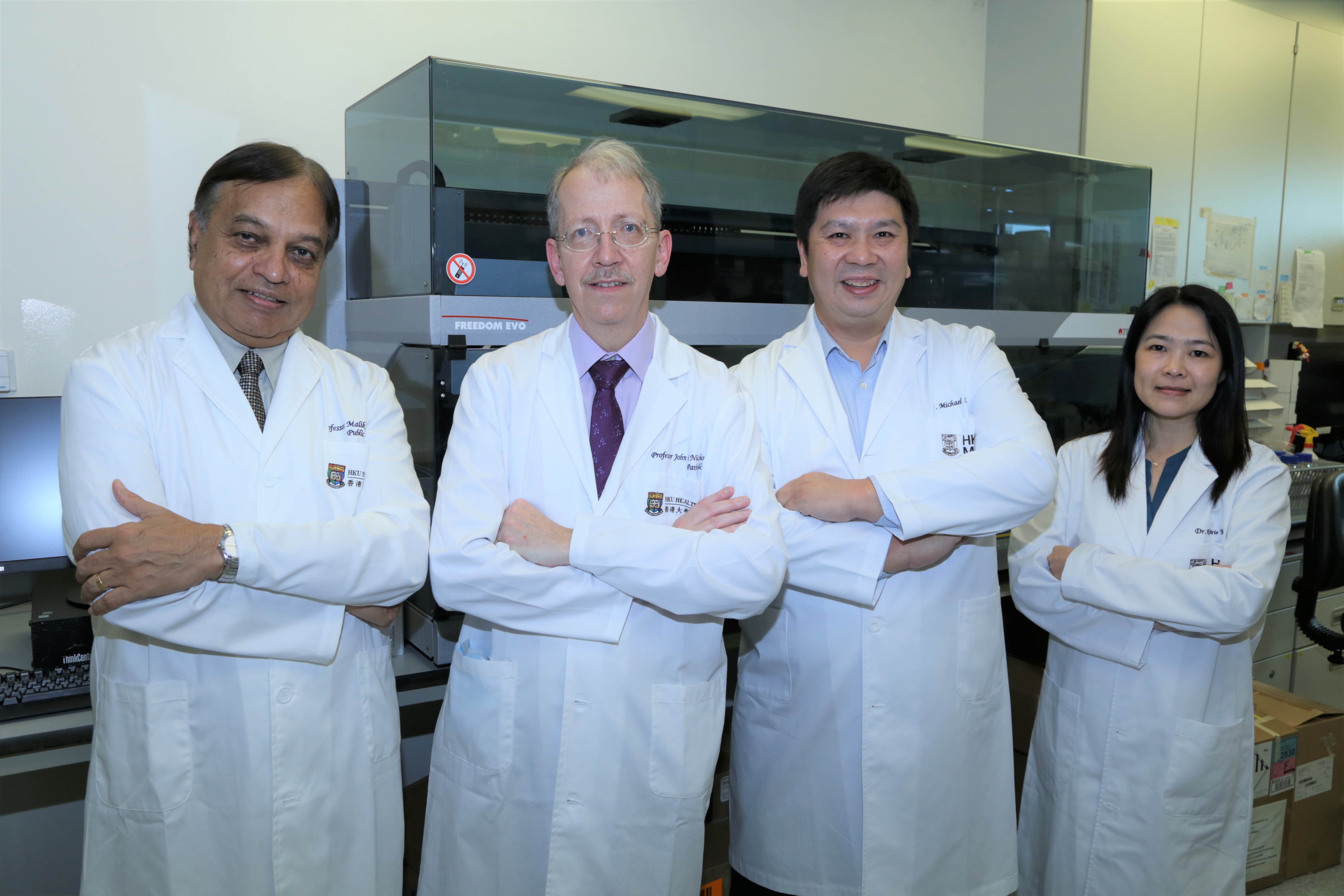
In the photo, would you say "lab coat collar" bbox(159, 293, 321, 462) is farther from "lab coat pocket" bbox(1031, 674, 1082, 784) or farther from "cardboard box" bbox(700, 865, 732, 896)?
"lab coat pocket" bbox(1031, 674, 1082, 784)

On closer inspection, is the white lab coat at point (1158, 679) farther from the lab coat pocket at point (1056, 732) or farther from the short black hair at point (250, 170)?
the short black hair at point (250, 170)

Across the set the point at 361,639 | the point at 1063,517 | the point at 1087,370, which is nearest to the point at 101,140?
the point at 361,639

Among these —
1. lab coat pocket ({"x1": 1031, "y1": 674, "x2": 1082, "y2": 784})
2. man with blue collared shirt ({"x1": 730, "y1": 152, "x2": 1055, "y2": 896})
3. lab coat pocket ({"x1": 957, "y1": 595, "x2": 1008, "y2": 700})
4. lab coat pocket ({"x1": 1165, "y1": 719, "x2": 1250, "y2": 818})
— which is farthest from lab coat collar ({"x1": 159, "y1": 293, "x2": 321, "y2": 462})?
lab coat pocket ({"x1": 1165, "y1": 719, "x2": 1250, "y2": 818})

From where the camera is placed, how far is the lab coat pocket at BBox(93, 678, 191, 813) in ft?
4.31

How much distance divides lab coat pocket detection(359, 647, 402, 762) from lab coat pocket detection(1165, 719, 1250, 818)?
61.5 inches

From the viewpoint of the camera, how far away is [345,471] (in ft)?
4.84

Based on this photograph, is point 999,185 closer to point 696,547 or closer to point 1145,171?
point 1145,171

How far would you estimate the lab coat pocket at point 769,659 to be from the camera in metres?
1.70

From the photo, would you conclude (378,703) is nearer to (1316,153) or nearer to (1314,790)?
(1314,790)

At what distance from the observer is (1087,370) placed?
2883mm

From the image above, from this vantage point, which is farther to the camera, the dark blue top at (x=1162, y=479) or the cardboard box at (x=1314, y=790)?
the cardboard box at (x=1314, y=790)

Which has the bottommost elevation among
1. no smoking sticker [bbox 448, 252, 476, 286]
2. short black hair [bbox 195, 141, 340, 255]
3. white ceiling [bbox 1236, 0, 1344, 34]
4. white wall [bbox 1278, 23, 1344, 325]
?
no smoking sticker [bbox 448, 252, 476, 286]

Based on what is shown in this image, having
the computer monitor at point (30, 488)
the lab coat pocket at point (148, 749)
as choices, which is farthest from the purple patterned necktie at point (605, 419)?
the computer monitor at point (30, 488)

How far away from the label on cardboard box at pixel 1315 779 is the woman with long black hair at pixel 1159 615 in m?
0.90
